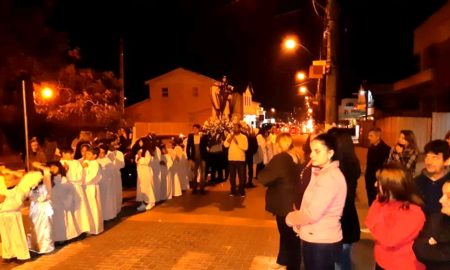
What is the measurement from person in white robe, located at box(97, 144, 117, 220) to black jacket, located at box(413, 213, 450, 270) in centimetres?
670

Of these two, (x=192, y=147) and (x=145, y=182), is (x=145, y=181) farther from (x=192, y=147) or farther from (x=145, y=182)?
(x=192, y=147)

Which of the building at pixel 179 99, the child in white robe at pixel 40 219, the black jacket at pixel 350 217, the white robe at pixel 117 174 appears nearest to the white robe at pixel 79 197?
the child in white robe at pixel 40 219

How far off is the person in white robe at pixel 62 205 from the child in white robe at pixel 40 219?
310 mm

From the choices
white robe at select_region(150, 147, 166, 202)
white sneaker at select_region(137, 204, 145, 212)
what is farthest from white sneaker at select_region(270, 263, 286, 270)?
white robe at select_region(150, 147, 166, 202)

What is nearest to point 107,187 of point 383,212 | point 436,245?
point 383,212

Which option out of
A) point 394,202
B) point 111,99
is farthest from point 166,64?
point 394,202

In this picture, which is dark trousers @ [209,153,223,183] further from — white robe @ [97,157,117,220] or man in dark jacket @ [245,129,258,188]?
white robe @ [97,157,117,220]

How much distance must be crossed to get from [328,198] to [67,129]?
26.2m

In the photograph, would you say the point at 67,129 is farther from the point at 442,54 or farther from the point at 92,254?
the point at 92,254

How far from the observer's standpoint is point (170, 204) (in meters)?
11.2

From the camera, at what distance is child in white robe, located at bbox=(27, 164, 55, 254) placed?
718 cm

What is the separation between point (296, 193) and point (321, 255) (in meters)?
1.30

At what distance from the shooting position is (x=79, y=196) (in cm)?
812

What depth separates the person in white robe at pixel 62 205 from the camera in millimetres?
7625
